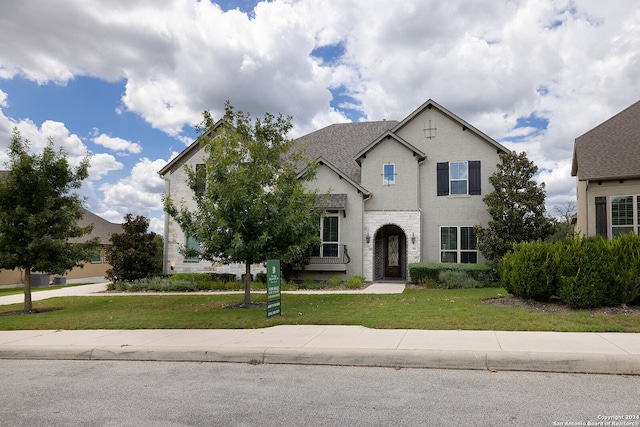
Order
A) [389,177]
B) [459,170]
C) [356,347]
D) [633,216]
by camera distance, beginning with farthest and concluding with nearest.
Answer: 1. [389,177]
2. [459,170]
3. [633,216]
4. [356,347]

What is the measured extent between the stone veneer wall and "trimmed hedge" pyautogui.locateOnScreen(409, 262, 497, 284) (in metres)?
1.91

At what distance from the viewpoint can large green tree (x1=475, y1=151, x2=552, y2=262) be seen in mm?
19281

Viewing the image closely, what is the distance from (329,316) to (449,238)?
12617 mm

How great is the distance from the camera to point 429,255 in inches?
874

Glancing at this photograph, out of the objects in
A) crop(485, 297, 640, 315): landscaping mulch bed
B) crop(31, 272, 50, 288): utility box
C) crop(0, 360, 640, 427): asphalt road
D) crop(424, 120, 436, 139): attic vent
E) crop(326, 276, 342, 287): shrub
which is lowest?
crop(31, 272, 50, 288): utility box

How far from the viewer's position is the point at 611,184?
17.4 m

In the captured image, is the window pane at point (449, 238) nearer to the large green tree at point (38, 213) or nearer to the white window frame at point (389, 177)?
the white window frame at point (389, 177)

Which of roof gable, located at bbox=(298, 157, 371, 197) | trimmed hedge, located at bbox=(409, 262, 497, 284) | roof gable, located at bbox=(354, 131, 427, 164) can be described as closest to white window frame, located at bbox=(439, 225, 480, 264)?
trimmed hedge, located at bbox=(409, 262, 497, 284)

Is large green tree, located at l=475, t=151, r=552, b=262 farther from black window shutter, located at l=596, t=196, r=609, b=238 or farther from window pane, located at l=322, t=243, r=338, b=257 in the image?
window pane, located at l=322, t=243, r=338, b=257

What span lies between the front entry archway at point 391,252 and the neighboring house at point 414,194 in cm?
66

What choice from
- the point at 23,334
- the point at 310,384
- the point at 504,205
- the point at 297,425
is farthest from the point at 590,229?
the point at 23,334

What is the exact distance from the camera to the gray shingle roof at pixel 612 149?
55.9ft

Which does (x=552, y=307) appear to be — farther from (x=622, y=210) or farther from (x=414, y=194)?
(x=414, y=194)

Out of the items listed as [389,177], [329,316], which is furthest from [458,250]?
[329,316]
